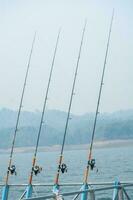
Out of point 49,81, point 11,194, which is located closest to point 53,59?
point 49,81

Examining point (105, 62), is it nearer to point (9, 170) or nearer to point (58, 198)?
point (9, 170)

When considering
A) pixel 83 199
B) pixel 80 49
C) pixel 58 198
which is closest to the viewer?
pixel 58 198

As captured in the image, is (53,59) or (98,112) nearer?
(98,112)

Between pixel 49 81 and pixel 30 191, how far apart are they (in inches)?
202

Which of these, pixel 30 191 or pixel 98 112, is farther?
pixel 98 112

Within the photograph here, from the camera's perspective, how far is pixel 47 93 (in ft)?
49.0

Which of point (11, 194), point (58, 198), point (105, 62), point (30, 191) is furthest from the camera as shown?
point (11, 194)

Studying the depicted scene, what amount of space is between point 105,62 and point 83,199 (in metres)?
5.36

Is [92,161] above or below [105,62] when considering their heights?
below

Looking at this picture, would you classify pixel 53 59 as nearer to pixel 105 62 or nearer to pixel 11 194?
pixel 105 62

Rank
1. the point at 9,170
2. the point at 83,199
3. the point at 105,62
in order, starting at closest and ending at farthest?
the point at 83,199
the point at 9,170
the point at 105,62

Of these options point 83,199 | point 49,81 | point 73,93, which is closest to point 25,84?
point 49,81

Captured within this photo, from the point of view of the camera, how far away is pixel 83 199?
10.3m

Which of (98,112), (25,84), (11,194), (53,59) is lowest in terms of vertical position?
(11,194)
